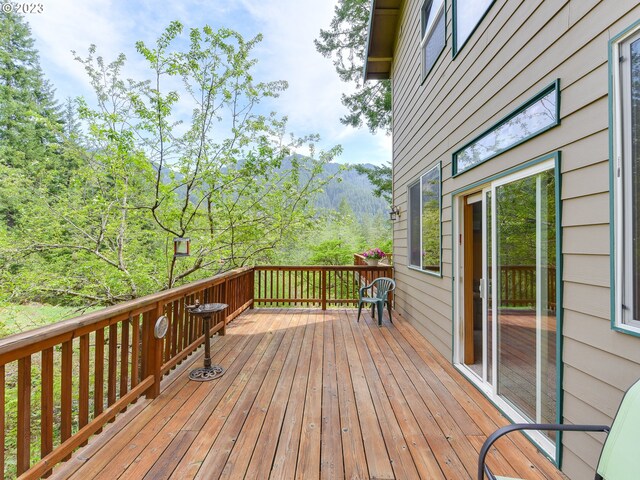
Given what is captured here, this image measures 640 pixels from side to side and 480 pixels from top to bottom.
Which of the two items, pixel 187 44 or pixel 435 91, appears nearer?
pixel 435 91

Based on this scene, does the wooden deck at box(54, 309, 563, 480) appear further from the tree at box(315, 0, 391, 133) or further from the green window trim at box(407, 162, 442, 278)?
the tree at box(315, 0, 391, 133)

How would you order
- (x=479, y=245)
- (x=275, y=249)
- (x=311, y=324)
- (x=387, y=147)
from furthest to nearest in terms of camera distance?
1. (x=387, y=147)
2. (x=275, y=249)
3. (x=311, y=324)
4. (x=479, y=245)

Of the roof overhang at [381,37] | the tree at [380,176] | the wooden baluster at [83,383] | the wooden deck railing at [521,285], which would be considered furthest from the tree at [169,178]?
the tree at [380,176]

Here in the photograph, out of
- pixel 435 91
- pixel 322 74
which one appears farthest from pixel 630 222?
pixel 322 74

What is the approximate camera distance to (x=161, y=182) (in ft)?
16.3

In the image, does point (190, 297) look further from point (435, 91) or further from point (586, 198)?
point (435, 91)

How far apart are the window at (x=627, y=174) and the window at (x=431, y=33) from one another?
2.65 m

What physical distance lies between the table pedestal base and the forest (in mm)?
2659

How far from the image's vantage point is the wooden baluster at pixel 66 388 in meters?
1.76

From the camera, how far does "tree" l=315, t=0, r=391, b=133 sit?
9844 mm

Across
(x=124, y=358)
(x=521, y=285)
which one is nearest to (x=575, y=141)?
(x=521, y=285)

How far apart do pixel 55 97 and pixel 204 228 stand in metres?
20.3

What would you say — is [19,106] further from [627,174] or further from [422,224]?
[627,174]

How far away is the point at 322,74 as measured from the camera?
9953 millimetres
